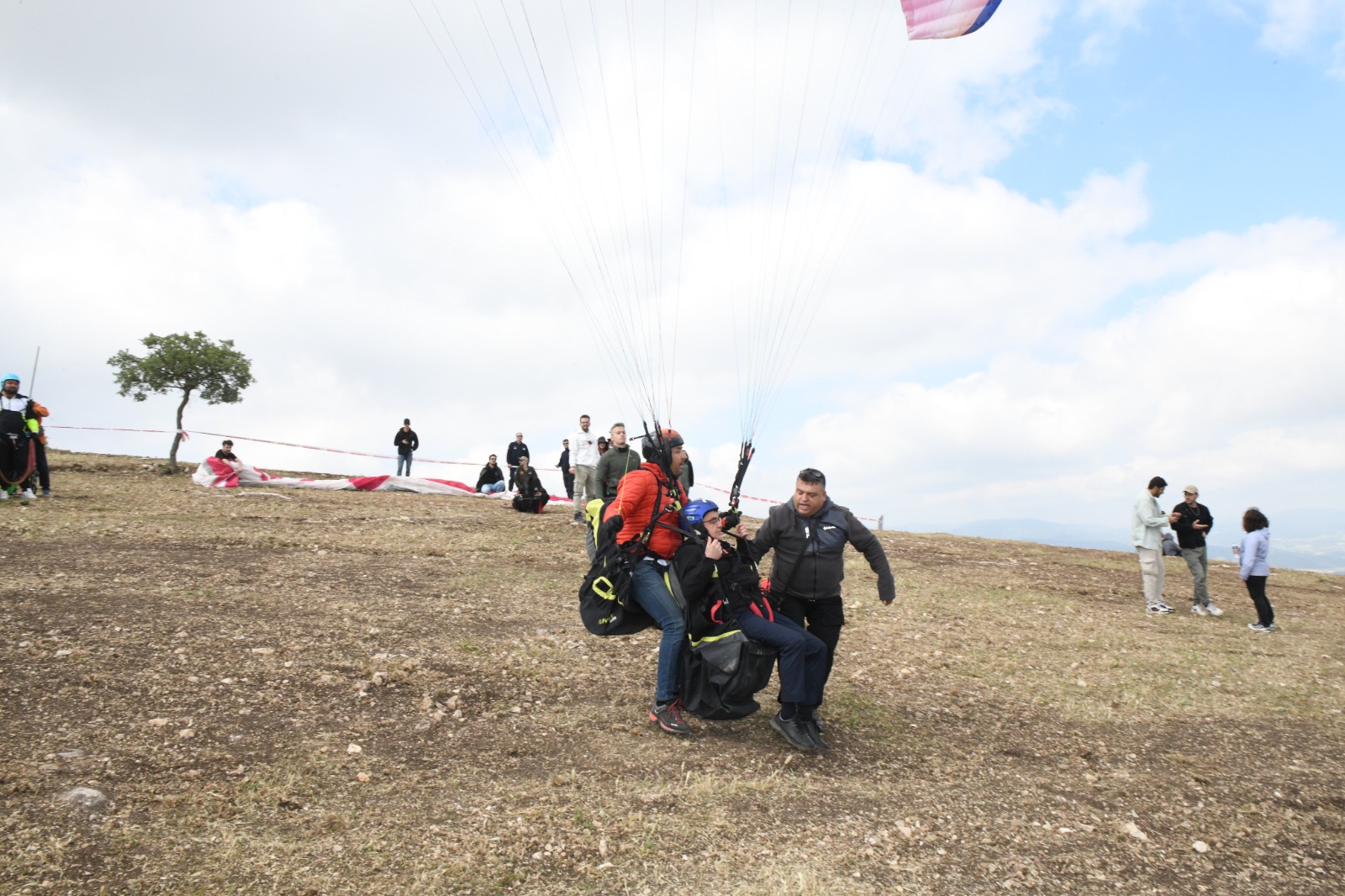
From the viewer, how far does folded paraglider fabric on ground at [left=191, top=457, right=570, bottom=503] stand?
1919cm

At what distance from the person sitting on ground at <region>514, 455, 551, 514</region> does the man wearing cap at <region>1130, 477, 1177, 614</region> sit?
11.4 metres

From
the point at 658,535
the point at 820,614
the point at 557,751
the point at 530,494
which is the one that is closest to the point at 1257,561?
the point at 820,614

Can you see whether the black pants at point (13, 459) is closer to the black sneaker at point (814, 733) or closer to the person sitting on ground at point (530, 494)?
the person sitting on ground at point (530, 494)

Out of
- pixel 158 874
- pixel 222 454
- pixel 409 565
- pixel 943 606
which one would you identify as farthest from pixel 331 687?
pixel 222 454

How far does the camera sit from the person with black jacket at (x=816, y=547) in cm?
645

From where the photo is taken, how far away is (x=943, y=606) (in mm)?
12133

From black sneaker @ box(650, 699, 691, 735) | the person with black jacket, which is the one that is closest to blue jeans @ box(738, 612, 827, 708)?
the person with black jacket

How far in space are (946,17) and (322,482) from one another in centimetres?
1693

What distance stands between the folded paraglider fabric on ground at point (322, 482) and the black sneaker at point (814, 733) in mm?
15320

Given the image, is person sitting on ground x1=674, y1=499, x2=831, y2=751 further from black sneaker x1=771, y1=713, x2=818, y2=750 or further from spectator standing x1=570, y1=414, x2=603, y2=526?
spectator standing x1=570, y1=414, x2=603, y2=526

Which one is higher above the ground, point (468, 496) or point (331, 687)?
point (468, 496)

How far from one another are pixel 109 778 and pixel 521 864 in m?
2.49

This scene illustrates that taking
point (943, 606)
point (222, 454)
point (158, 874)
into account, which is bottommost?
point (158, 874)

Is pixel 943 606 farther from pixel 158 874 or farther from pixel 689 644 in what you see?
pixel 158 874
